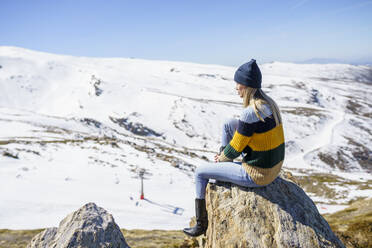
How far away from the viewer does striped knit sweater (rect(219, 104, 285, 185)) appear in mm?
4566

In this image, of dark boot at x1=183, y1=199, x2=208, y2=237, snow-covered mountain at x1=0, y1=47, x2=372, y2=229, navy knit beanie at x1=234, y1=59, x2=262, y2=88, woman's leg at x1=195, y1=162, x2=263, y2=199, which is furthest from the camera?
snow-covered mountain at x1=0, y1=47, x2=372, y2=229

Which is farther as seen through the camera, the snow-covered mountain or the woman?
the snow-covered mountain

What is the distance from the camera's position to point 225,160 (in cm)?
537

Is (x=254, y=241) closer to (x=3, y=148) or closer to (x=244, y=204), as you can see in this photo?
(x=244, y=204)

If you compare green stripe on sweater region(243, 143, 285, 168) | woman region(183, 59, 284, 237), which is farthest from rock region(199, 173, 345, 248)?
green stripe on sweater region(243, 143, 285, 168)

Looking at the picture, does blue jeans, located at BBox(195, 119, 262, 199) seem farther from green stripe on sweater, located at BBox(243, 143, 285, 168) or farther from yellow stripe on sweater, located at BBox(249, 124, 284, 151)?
yellow stripe on sweater, located at BBox(249, 124, 284, 151)

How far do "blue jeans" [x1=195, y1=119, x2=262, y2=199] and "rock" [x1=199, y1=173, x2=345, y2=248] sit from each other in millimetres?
259

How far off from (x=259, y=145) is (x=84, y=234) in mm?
4797

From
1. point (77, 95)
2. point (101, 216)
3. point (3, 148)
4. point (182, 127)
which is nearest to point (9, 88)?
point (77, 95)

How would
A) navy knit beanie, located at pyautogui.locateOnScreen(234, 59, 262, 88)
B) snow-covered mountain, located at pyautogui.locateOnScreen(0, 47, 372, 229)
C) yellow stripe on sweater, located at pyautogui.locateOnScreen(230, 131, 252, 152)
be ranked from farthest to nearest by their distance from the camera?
snow-covered mountain, located at pyautogui.locateOnScreen(0, 47, 372, 229) < navy knit beanie, located at pyautogui.locateOnScreen(234, 59, 262, 88) < yellow stripe on sweater, located at pyautogui.locateOnScreen(230, 131, 252, 152)

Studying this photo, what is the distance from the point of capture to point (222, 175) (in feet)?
17.4

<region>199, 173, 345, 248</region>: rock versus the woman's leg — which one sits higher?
the woman's leg

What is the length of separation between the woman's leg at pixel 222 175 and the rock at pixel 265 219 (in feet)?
0.82

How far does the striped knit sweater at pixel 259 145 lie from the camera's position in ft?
15.0
